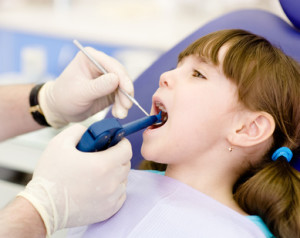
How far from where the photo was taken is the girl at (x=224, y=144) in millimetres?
1111

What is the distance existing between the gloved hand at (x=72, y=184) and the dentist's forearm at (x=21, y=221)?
0.01 m

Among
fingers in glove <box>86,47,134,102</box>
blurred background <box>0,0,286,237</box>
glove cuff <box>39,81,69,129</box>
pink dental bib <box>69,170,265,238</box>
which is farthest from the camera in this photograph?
blurred background <box>0,0,286,237</box>

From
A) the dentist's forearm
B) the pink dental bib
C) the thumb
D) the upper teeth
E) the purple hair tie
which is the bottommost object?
the pink dental bib

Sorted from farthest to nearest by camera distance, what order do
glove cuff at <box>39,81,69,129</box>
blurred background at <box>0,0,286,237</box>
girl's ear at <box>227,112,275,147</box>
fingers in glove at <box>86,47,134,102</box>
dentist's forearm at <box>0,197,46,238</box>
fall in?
blurred background at <box>0,0,286,237</box> → glove cuff at <box>39,81,69,129</box> → fingers in glove at <box>86,47,134,102</box> → girl's ear at <box>227,112,275,147</box> → dentist's forearm at <box>0,197,46,238</box>

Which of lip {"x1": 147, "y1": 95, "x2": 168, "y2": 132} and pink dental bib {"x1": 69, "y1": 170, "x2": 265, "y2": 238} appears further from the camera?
lip {"x1": 147, "y1": 95, "x2": 168, "y2": 132}

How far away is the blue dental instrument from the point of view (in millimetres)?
997

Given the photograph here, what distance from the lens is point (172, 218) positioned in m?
1.08

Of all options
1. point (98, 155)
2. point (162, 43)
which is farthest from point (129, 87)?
point (162, 43)

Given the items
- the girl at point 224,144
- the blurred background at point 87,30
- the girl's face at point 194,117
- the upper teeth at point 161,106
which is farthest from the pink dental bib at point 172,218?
the blurred background at point 87,30

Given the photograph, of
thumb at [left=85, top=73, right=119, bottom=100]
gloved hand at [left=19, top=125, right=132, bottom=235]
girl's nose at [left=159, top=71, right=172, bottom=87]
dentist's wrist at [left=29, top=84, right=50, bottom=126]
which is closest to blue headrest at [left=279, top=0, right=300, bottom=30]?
girl's nose at [left=159, top=71, right=172, bottom=87]

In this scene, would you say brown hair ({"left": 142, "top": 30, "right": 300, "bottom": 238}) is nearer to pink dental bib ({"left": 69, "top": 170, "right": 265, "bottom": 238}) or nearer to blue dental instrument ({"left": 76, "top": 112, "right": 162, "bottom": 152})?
pink dental bib ({"left": 69, "top": 170, "right": 265, "bottom": 238})

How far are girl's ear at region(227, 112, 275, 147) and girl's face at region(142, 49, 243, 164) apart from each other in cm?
3

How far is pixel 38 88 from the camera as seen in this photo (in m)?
1.59

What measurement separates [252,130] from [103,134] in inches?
18.5
